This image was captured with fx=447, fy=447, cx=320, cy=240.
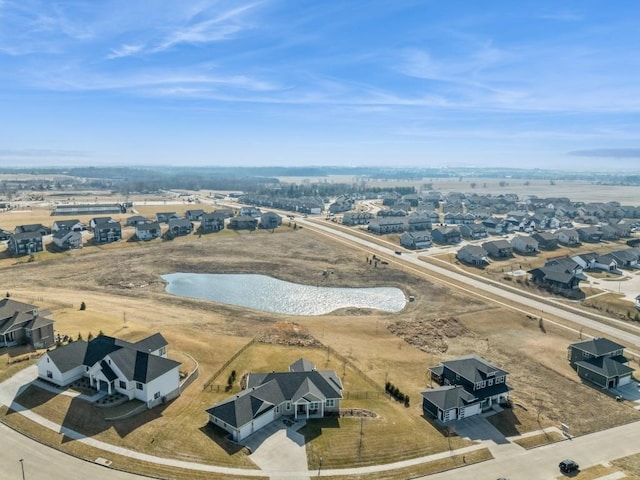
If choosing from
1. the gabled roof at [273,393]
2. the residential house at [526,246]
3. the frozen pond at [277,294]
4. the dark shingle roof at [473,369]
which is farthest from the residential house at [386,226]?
the gabled roof at [273,393]

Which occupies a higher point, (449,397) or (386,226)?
(386,226)

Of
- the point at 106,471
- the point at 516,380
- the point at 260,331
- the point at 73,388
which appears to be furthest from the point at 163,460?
the point at 516,380

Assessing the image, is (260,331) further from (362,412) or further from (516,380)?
(516,380)

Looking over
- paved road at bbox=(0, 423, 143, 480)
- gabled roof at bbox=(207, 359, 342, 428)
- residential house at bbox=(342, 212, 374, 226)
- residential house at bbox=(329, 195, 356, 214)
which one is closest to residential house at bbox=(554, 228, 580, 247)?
residential house at bbox=(342, 212, 374, 226)

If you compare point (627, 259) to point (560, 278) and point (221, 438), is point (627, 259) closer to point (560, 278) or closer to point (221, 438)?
point (560, 278)

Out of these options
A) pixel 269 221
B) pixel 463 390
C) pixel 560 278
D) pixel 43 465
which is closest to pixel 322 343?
pixel 463 390

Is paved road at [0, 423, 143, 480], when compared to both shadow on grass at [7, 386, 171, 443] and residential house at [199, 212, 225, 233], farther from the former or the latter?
residential house at [199, 212, 225, 233]
